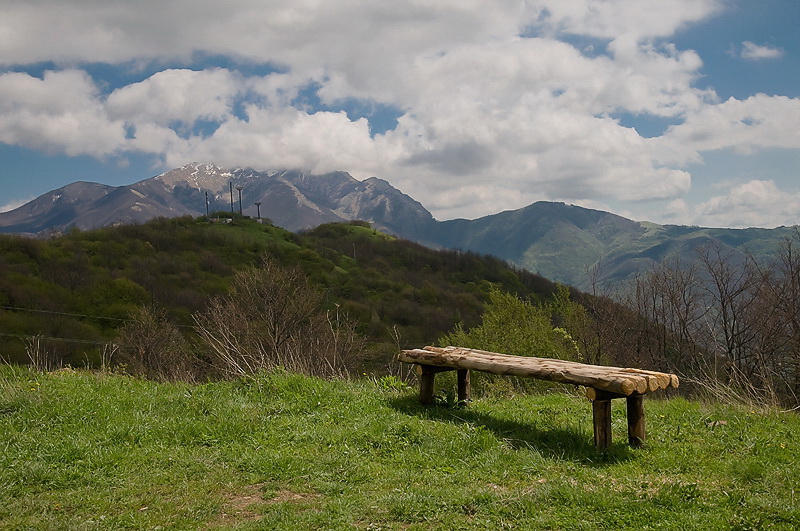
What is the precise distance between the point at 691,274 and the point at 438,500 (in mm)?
30599

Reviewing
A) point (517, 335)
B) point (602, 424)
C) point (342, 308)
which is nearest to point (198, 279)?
point (342, 308)

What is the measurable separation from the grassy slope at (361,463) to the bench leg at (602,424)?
155 mm

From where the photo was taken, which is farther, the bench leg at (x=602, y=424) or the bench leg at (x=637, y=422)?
the bench leg at (x=637, y=422)

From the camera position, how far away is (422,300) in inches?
3273

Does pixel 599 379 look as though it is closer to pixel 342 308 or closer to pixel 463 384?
pixel 463 384

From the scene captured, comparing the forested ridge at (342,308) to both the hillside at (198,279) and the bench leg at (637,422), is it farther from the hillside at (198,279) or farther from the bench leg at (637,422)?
the bench leg at (637,422)

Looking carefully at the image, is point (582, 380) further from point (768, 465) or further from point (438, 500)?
point (438, 500)

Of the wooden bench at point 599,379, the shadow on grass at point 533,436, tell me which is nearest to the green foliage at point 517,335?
the shadow on grass at point 533,436

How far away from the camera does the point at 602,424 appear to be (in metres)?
5.71

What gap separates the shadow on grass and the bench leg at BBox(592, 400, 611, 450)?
8 centimetres

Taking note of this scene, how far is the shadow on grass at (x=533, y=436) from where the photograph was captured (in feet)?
18.1

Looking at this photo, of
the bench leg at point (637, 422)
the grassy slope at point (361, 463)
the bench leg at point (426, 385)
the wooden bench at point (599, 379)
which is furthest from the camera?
the bench leg at point (426, 385)

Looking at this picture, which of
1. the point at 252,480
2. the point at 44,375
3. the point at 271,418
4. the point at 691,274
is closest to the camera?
the point at 252,480

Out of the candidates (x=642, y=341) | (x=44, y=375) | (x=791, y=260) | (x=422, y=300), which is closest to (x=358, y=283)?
(x=422, y=300)
